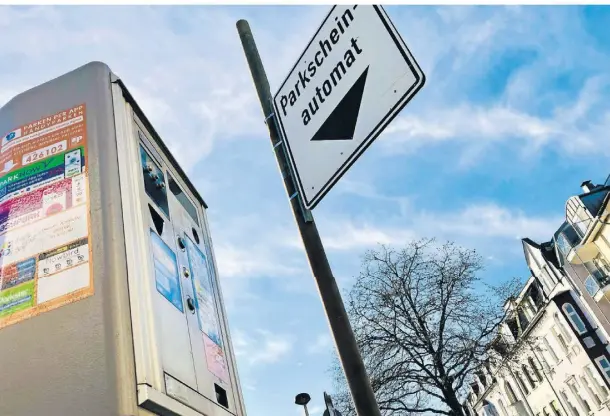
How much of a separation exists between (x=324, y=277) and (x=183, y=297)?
914mm

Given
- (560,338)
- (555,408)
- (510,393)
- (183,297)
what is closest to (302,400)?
(183,297)

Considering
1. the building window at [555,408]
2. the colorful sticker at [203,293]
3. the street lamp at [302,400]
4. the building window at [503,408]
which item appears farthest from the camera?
the building window at [503,408]

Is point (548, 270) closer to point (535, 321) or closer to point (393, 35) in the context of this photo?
point (535, 321)

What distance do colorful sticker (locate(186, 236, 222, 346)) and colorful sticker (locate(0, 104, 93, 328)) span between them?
81 centimetres

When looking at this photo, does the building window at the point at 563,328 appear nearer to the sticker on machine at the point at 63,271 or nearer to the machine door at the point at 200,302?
the machine door at the point at 200,302

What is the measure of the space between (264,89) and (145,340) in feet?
4.89

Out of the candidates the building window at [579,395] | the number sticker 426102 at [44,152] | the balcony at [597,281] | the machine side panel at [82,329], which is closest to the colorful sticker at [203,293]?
the machine side panel at [82,329]

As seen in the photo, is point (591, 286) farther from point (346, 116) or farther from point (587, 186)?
point (346, 116)

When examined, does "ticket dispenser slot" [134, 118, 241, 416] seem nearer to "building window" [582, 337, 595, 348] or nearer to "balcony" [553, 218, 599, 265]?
"balcony" [553, 218, 599, 265]

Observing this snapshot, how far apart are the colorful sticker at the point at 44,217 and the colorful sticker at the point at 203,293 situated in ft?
2.65

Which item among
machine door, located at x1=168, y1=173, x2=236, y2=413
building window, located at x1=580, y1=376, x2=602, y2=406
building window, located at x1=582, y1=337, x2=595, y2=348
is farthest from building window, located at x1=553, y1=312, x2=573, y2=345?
machine door, located at x1=168, y1=173, x2=236, y2=413

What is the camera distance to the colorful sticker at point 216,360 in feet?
8.67

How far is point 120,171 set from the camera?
2486 mm

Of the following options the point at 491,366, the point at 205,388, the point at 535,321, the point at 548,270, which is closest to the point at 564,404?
the point at 535,321
